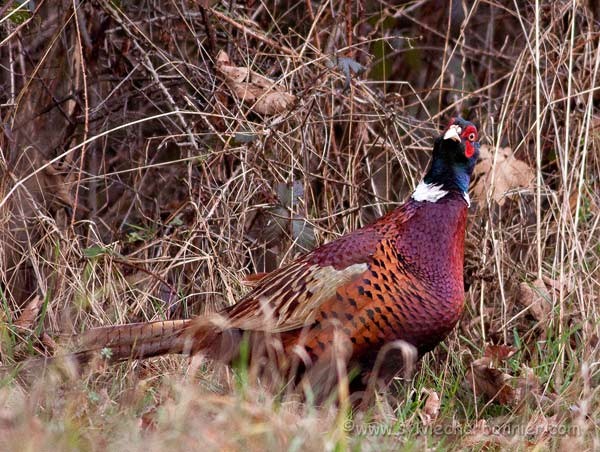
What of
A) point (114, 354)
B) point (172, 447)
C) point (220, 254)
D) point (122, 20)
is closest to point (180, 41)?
point (122, 20)

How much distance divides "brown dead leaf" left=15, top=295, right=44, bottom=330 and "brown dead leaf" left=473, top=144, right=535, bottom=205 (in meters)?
2.06

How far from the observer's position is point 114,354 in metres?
3.92

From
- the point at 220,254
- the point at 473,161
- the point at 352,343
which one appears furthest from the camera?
the point at 220,254

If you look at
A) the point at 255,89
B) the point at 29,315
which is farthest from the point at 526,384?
the point at 29,315

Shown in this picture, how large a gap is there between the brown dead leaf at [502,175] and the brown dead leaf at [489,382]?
868 millimetres

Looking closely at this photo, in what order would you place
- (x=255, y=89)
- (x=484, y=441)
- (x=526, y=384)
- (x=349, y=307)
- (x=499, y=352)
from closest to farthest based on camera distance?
(x=484, y=441) → (x=349, y=307) → (x=526, y=384) → (x=499, y=352) → (x=255, y=89)

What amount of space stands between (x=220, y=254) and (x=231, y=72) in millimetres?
837

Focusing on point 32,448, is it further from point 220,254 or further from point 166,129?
point 166,129

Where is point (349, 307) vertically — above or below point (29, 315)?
above

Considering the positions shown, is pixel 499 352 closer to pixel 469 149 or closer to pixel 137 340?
pixel 469 149

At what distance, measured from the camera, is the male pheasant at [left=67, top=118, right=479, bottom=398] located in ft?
12.4

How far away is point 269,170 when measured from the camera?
485 centimetres

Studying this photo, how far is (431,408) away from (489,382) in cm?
36

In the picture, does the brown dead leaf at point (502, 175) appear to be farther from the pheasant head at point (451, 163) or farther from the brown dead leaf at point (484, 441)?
the brown dead leaf at point (484, 441)
